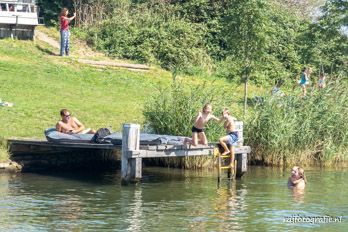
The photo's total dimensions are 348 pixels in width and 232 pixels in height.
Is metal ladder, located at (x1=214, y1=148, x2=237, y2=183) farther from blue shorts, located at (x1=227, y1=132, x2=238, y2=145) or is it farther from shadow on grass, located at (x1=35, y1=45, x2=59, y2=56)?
shadow on grass, located at (x1=35, y1=45, x2=59, y2=56)

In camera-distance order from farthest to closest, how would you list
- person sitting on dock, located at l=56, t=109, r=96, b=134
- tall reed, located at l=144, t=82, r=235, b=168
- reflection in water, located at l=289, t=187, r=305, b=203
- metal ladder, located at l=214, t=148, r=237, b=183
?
1. tall reed, located at l=144, t=82, r=235, b=168
2. person sitting on dock, located at l=56, t=109, r=96, b=134
3. metal ladder, located at l=214, t=148, r=237, b=183
4. reflection in water, located at l=289, t=187, r=305, b=203

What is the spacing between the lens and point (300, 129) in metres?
27.3

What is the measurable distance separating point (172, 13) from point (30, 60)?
10818 mm

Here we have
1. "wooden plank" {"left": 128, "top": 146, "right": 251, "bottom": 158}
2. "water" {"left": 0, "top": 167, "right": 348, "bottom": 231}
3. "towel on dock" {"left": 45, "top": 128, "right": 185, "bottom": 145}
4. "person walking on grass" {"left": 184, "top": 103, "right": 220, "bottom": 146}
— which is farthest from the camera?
"person walking on grass" {"left": 184, "top": 103, "right": 220, "bottom": 146}

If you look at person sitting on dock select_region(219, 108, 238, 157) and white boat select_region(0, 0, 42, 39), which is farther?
white boat select_region(0, 0, 42, 39)

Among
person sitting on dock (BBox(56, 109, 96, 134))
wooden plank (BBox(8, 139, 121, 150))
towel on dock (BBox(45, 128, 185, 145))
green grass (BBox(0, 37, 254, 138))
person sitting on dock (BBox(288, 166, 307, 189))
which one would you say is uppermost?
green grass (BBox(0, 37, 254, 138))

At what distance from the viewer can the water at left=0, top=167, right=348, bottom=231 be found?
59.9 feet

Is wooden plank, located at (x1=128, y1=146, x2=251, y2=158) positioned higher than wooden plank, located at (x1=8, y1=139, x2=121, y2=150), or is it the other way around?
wooden plank, located at (x1=8, y1=139, x2=121, y2=150)

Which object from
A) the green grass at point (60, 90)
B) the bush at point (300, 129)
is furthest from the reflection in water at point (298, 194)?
the green grass at point (60, 90)

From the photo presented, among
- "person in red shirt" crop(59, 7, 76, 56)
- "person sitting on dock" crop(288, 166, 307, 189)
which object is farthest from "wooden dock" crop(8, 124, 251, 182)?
"person in red shirt" crop(59, 7, 76, 56)

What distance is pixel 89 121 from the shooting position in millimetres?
29469

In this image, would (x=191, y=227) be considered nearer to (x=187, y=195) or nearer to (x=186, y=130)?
Result: (x=187, y=195)

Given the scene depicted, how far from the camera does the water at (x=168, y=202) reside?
719 inches

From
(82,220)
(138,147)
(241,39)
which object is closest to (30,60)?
(241,39)
